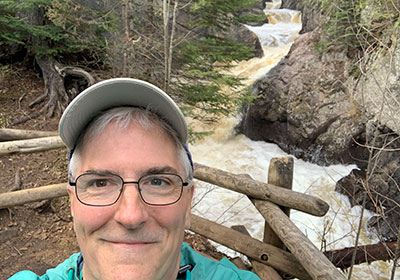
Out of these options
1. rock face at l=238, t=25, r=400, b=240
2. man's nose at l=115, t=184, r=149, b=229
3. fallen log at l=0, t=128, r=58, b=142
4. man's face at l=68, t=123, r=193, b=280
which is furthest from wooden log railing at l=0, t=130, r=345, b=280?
rock face at l=238, t=25, r=400, b=240

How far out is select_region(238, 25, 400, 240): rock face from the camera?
8.46 meters

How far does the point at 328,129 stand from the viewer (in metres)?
9.95

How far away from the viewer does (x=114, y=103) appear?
1.36 m

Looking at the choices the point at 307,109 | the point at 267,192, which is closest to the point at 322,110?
the point at 307,109

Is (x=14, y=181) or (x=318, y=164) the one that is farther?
(x=318, y=164)

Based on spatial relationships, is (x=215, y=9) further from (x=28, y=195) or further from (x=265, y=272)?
(x=265, y=272)

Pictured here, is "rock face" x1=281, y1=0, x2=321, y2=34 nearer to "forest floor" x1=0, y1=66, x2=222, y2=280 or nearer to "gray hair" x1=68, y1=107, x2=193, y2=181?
"forest floor" x1=0, y1=66, x2=222, y2=280

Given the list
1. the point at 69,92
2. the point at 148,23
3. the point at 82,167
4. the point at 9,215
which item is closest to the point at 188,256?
the point at 82,167

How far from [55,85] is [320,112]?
869 centimetres

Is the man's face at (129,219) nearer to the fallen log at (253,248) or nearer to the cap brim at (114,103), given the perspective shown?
the cap brim at (114,103)

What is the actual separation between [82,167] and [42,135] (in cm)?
329

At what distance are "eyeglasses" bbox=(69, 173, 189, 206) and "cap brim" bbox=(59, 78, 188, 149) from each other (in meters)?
0.23

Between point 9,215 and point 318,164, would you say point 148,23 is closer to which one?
point 9,215

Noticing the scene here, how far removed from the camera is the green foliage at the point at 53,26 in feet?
23.9
